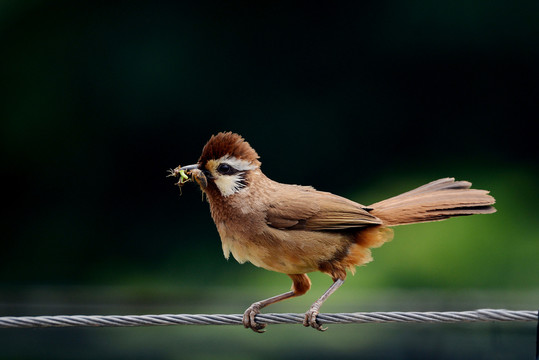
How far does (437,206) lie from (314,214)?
1.81 ft

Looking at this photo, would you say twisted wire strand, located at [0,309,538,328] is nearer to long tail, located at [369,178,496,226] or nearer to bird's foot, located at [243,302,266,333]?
bird's foot, located at [243,302,266,333]

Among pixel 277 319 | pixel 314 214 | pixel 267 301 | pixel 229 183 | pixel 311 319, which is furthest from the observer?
pixel 267 301

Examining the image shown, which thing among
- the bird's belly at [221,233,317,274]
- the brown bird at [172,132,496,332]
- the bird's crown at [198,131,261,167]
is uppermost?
the bird's crown at [198,131,261,167]

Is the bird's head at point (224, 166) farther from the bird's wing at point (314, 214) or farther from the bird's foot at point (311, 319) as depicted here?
the bird's foot at point (311, 319)

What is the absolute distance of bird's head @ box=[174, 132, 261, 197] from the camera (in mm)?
2805

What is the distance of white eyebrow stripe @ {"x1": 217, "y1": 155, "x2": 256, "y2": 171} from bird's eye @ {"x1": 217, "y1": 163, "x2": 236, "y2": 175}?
0.02 meters

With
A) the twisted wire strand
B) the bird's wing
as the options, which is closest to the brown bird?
Answer: the bird's wing

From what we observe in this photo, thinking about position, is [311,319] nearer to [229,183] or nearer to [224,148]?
[229,183]

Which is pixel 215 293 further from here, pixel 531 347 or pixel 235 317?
pixel 235 317

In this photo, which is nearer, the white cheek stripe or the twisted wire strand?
the twisted wire strand

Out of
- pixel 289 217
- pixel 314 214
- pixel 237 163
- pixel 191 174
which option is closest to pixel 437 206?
pixel 314 214

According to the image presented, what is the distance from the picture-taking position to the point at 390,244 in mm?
6199

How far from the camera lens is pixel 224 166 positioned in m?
2.85

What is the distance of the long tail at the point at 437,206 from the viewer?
9.99 feet
